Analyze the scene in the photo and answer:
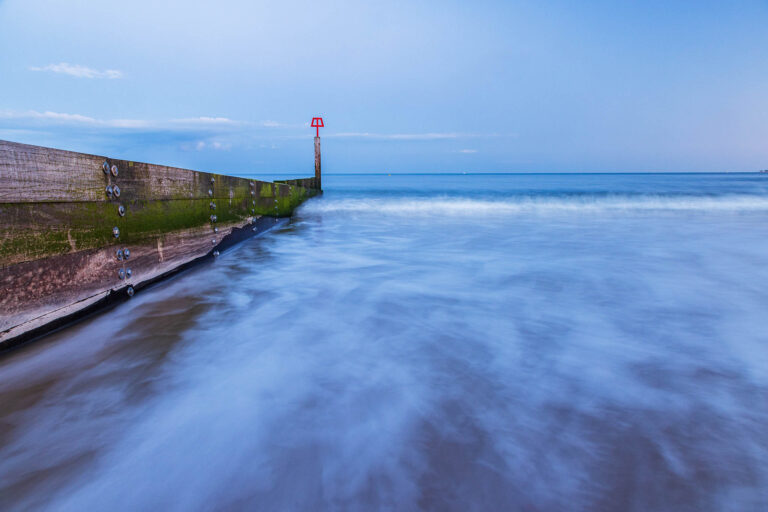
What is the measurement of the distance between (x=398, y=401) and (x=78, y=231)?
2.36 m

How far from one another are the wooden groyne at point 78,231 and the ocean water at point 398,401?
224mm

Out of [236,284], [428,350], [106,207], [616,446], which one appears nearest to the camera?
[616,446]

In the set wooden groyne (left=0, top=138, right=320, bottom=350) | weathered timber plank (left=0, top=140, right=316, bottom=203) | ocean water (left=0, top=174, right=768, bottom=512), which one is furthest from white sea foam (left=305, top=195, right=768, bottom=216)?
ocean water (left=0, top=174, right=768, bottom=512)

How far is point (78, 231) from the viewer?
279 cm

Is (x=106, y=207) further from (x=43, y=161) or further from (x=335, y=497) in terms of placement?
(x=335, y=497)

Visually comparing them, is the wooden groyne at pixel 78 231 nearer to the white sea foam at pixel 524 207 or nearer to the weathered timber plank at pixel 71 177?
the weathered timber plank at pixel 71 177

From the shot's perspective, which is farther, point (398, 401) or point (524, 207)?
point (524, 207)

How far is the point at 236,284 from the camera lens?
175 inches

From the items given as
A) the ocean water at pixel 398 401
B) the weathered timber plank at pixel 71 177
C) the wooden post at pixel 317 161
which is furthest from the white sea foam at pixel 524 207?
the ocean water at pixel 398 401

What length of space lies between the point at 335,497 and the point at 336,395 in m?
0.73

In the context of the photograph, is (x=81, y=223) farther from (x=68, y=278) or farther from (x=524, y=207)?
(x=524, y=207)

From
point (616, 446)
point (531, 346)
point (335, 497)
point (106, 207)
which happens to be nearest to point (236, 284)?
point (106, 207)

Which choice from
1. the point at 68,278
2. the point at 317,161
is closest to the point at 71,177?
the point at 68,278

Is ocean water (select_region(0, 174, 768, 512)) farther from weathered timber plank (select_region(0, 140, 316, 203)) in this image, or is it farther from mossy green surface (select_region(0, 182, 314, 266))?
weathered timber plank (select_region(0, 140, 316, 203))
